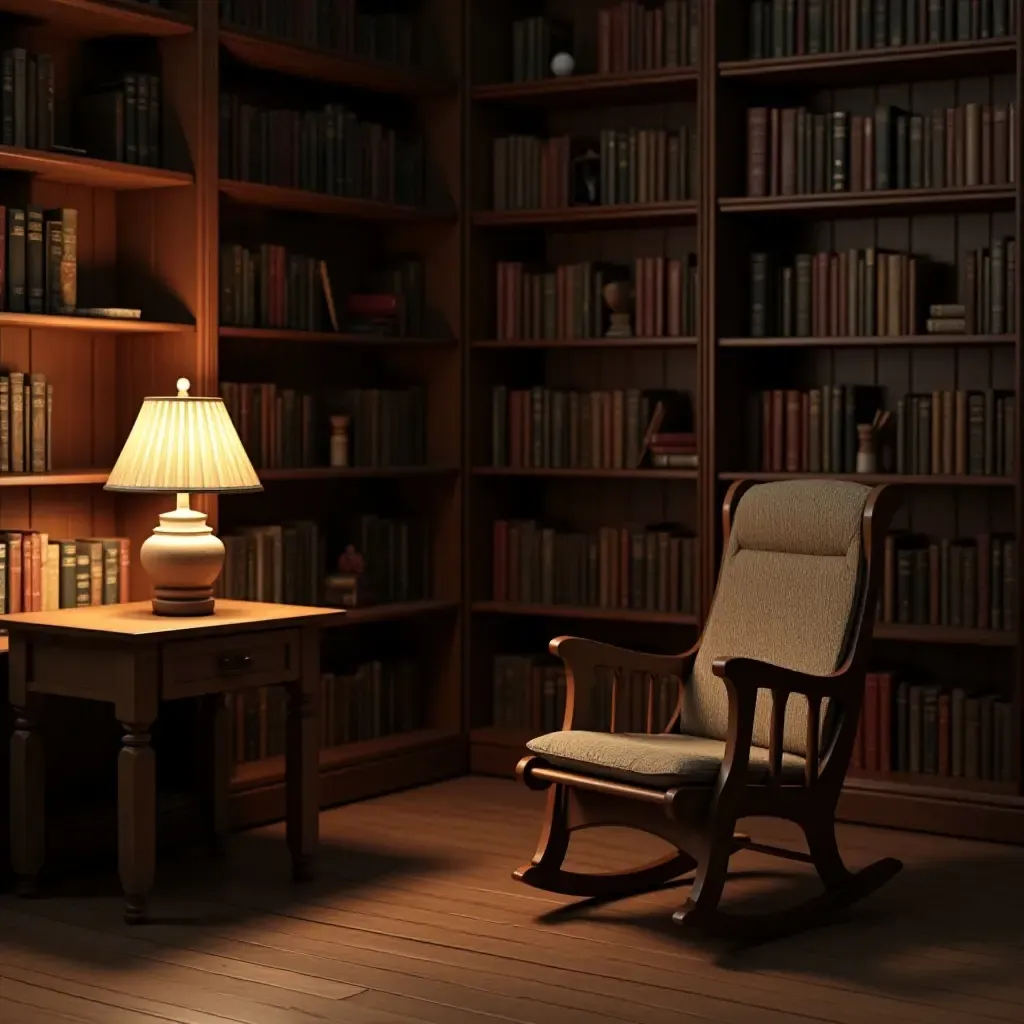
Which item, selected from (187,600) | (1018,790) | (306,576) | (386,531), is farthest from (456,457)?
(1018,790)

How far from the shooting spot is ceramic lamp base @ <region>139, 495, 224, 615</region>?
4492mm

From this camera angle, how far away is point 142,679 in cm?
418

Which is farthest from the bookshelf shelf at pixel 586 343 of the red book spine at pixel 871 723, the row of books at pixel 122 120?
the row of books at pixel 122 120

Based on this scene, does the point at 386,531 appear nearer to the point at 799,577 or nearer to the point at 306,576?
the point at 306,576

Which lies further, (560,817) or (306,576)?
(306,576)

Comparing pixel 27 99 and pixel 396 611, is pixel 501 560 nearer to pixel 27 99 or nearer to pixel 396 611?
pixel 396 611

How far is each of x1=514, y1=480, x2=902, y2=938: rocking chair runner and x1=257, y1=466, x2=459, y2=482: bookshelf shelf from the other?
1233mm

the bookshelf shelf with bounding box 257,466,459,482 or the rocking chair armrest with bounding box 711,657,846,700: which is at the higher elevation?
the bookshelf shelf with bounding box 257,466,459,482

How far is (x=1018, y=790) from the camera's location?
5.15 m

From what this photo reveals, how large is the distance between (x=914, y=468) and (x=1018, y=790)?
99 centimetres

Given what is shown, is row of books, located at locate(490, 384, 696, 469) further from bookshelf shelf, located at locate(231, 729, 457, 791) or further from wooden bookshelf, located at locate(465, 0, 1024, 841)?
bookshelf shelf, located at locate(231, 729, 457, 791)

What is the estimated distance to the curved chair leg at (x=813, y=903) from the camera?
3.97 metres

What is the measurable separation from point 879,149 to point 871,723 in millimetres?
1722

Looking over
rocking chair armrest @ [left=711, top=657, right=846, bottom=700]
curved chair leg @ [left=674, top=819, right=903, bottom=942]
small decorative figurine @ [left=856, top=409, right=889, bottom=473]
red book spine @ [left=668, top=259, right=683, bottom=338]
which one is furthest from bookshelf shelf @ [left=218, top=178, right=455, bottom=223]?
curved chair leg @ [left=674, top=819, right=903, bottom=942]
